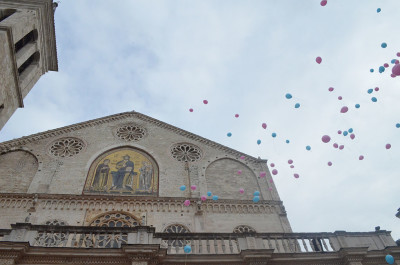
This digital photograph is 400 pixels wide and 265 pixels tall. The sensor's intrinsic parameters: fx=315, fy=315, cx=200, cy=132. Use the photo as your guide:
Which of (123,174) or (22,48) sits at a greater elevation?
(22,48)

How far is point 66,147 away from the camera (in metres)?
20.9

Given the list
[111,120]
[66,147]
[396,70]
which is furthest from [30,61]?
[396,70]

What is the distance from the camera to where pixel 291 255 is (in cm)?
987

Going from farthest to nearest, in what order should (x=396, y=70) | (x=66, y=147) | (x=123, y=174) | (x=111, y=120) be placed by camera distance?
(x=111, y=120) → (x=66, y=147) → (x=123, y=174) → (x=396, y=70)

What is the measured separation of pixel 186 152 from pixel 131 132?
4.44 metres

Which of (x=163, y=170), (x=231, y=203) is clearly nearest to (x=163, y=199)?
(x=163, y=170)

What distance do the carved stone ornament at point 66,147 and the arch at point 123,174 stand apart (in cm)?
155

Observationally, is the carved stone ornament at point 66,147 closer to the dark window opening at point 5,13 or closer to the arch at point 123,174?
the arch at point 123,174

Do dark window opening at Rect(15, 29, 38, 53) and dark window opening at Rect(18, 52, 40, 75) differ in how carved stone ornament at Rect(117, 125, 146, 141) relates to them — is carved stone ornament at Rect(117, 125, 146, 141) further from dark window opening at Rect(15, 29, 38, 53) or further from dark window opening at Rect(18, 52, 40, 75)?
dark window opening at Rect(15, 29, 38, 53)

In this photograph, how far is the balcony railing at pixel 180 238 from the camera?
9859mm

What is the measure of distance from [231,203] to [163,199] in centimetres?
393

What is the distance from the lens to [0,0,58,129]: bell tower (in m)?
17.6

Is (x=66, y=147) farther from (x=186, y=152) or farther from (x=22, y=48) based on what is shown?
(x=186, y=152)

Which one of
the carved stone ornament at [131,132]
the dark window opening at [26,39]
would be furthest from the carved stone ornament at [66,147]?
the dark window opening at [26,39]
